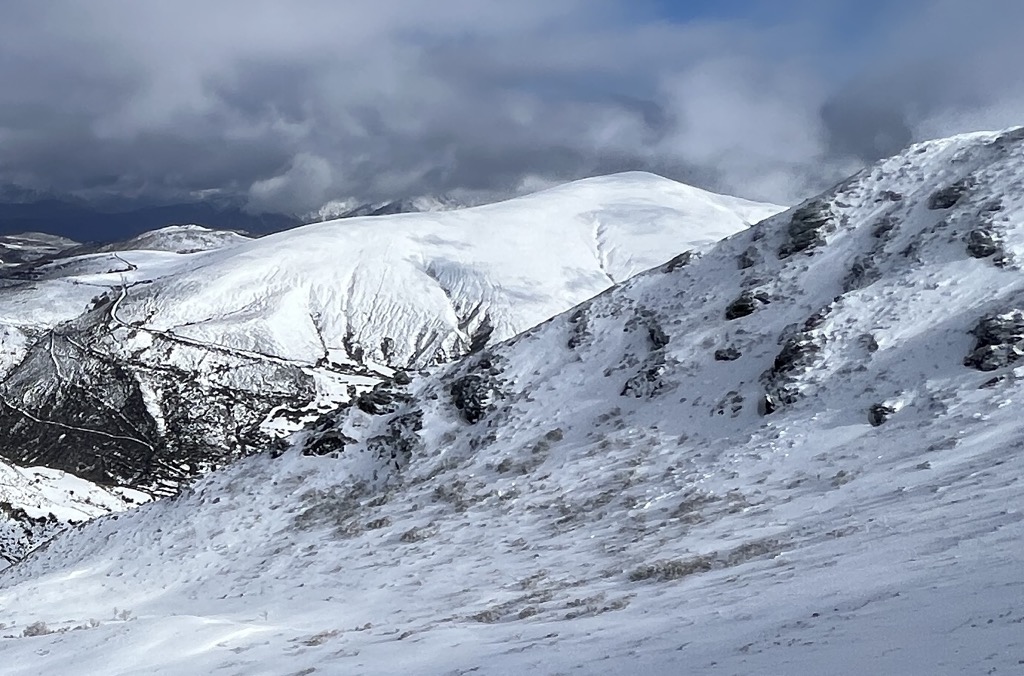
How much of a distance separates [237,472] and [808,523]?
26.2 metres

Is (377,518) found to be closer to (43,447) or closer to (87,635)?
(87,635)

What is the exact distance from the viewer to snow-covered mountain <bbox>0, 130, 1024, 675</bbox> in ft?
40.5

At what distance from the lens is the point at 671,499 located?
22984 mm

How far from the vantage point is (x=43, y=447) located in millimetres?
138875

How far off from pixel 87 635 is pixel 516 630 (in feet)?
32.5

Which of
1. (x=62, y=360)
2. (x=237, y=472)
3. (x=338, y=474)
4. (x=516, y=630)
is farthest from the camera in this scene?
(x=62, y=360)

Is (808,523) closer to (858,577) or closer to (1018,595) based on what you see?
(858,577)

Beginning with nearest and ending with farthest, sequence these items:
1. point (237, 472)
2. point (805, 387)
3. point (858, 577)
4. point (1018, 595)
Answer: point (1018, 595) → point (858, 577) → point (805, 387) → point (237, 472)

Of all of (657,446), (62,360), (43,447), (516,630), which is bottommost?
(516,630)

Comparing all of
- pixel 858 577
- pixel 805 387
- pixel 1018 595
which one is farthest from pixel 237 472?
pixel 1018 595

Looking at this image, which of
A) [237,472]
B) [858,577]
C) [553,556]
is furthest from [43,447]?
[858,577]

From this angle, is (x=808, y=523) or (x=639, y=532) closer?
(x=808, y=523)

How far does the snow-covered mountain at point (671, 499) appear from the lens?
40.5ft

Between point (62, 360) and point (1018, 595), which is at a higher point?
point (62, 360)
